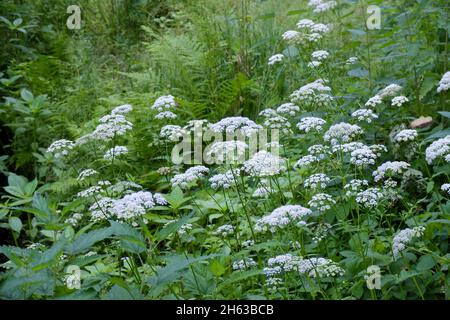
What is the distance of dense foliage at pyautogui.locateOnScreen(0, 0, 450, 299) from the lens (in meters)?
2.59

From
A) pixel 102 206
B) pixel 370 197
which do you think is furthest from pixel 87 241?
pixel 370 197

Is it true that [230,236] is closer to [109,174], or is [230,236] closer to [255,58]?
[109,174]

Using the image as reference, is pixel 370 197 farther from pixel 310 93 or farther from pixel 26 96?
pixel 26 96

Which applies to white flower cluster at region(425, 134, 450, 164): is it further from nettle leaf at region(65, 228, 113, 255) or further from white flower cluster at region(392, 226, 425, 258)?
nettle leaf at region(65, 228, 113, 255)

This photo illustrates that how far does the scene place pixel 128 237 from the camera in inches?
83.7

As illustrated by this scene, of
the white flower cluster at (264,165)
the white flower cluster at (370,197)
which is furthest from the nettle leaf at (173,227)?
the white flower cluster at (370,197)

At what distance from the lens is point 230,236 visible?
3.71 m

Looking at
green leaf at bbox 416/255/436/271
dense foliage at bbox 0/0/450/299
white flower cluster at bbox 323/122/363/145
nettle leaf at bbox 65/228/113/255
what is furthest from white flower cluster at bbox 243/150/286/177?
nettle leaf at bbox 65/228/113/255

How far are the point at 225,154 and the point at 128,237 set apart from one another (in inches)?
36.4

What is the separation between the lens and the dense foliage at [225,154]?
259 cm

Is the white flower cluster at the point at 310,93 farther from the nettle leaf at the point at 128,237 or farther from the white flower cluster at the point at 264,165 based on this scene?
the nettle leaf at the point at 128,237
